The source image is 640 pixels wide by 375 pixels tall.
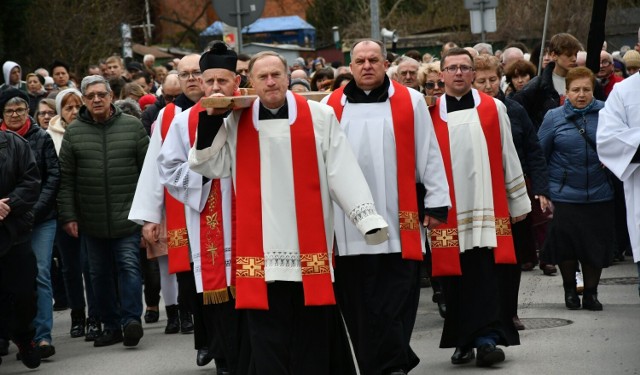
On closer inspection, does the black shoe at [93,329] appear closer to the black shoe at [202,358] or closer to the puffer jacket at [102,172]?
the puffer jacket at [102,172]

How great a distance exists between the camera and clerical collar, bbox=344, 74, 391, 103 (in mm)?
8742

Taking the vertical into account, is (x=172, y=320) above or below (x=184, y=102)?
below

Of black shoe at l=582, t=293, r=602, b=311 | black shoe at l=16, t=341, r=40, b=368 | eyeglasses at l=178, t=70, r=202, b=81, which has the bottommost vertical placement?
black shoe at l=582, t=293, r=602, b=311

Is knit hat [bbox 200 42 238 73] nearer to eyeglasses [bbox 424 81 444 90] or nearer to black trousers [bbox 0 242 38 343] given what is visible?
black trousers [bbox 0 242 38 343]

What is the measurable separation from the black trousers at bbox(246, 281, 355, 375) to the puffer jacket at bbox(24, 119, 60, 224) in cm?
346

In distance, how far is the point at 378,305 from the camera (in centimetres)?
852

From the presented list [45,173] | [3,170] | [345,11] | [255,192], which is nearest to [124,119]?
[45,173]

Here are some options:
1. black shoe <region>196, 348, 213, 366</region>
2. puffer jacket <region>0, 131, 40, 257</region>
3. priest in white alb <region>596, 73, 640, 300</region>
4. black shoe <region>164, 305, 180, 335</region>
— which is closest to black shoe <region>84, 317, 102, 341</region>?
black shoe <region>164, 305, 180, 335</region>

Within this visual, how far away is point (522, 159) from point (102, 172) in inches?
129

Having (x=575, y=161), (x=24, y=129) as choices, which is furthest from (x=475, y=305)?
(x=24, y=129)

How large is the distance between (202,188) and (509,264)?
2.40m

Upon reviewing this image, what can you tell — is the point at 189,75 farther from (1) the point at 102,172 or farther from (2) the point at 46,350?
(2) the point at 46,350

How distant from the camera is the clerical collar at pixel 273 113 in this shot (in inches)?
315

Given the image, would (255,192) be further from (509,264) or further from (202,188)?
(509,264)
